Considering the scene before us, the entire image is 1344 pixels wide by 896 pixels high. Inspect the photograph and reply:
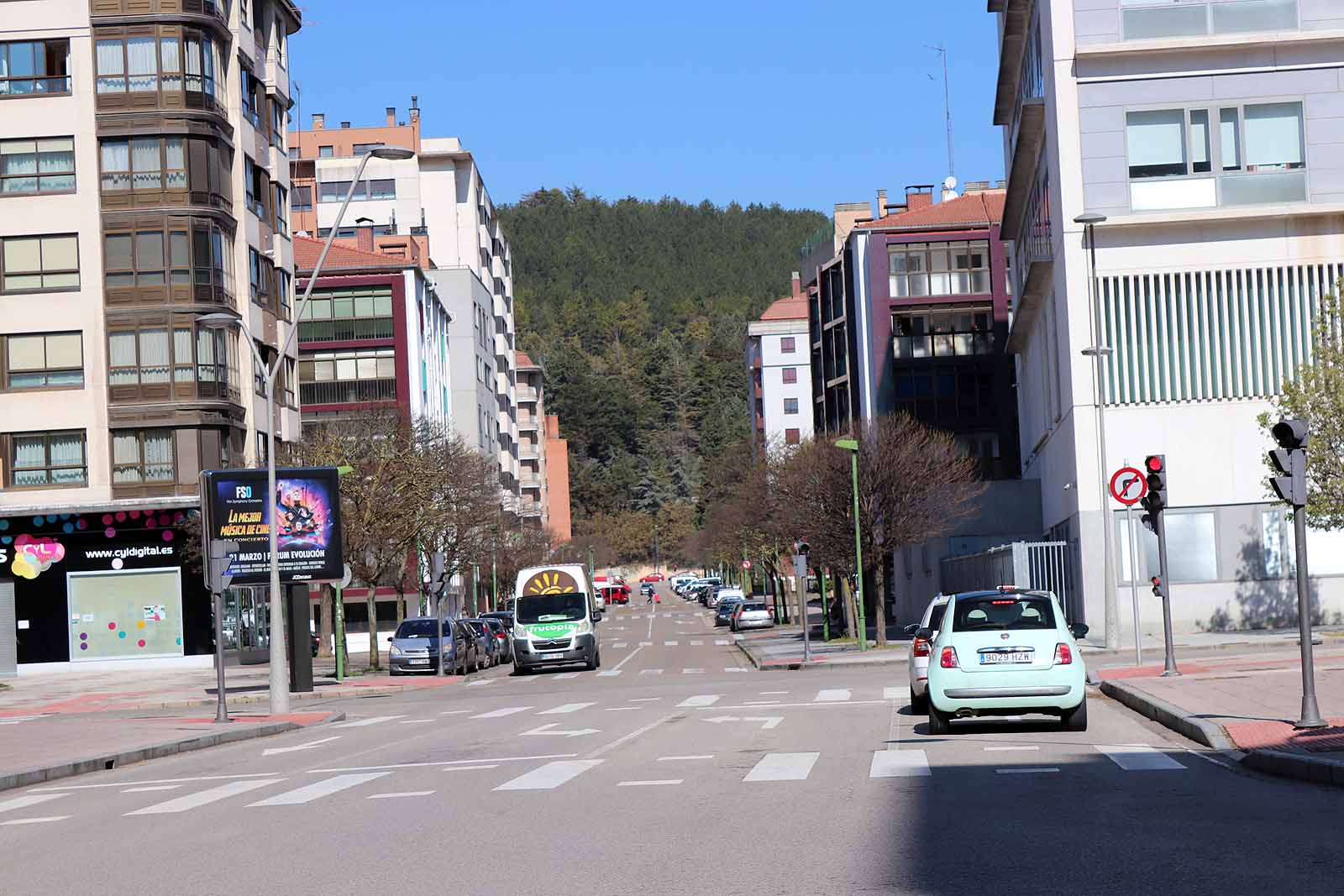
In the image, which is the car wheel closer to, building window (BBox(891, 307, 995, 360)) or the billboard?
the billboard

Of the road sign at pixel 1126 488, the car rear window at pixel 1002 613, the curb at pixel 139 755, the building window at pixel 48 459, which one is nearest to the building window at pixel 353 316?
the building window at pixel 48 459

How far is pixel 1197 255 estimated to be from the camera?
43562 millimetres

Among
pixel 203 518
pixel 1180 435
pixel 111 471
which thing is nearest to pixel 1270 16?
pixel 1180 435

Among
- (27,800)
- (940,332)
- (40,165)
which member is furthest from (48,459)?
(940,332)

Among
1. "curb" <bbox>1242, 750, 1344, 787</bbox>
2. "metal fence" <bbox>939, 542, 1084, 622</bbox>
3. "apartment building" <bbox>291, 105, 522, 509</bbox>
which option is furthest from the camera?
"apartment building" <bbox>291, 105, 522, 509</bbox>

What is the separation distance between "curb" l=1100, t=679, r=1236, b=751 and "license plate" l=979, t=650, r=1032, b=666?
169 centimetres

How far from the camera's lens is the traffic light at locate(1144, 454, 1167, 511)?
26562 millimetres

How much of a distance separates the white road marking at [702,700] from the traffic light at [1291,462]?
13.1 m

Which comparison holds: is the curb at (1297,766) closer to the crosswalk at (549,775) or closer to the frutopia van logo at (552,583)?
the crosswalk at (549,775)

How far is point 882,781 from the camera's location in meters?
14.2

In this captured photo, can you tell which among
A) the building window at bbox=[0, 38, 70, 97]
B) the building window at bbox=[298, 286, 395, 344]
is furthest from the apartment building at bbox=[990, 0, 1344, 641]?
the building window at bbox=[298, 286, 395, 344]

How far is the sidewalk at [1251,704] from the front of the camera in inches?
551

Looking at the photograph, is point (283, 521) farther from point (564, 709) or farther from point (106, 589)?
point (106, 589)

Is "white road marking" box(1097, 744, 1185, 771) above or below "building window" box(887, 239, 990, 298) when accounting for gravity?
below
